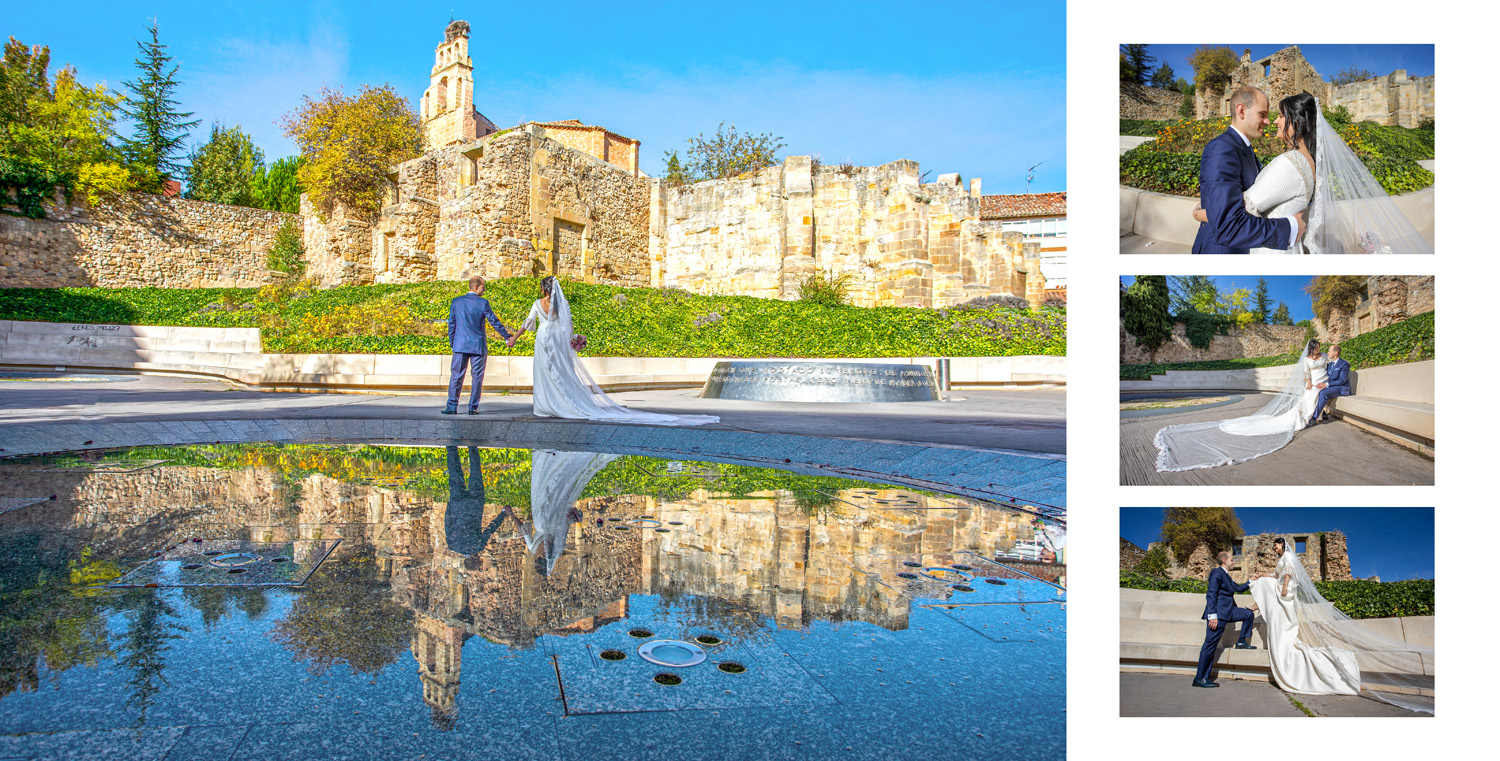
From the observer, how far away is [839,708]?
153 centimetres

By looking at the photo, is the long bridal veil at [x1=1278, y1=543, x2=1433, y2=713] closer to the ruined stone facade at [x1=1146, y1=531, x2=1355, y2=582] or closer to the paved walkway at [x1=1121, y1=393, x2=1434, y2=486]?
the ruined stone facade at [x1=1146, y1=531, x2=1355, y2=582]

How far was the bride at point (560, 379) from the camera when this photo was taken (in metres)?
7.74

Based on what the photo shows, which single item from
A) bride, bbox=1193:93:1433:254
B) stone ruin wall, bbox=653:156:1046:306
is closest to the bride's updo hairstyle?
bride, bbox=1193:93:1433:254

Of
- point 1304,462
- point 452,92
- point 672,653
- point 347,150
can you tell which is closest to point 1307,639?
point 1304,462

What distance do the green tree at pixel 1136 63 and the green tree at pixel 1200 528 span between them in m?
A: 0.73

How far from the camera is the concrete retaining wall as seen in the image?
12.2 m

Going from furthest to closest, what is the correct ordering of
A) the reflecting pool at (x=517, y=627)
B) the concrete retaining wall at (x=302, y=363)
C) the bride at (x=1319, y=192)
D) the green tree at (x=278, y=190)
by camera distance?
the green tree at (x=278, y=190) < the concrete retaining wall at (x=302, y=363) < the reflecting pool at (x=517, y=627) < the bride at (x=1319, y=192)

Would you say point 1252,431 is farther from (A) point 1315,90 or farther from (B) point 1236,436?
(A) point 1315,90

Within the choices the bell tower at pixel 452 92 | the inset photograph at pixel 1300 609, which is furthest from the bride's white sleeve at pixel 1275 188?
the bell tower at pixel 452 92

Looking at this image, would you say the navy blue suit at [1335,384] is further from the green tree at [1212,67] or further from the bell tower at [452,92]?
the bell tower at [452,92]

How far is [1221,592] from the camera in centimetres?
118

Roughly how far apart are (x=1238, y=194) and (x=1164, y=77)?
24 centimetres
